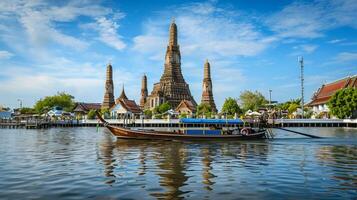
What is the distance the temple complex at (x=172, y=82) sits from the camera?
12838 centimetres

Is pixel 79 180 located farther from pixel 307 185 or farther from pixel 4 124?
pixel 4 124

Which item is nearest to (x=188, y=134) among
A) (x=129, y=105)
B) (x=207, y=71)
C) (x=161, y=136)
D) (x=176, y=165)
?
(x=161, y=136)

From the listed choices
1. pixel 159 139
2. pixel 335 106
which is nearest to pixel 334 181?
pixel 159 139

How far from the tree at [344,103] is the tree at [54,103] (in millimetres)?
84203

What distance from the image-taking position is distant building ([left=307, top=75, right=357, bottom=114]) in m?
83.3

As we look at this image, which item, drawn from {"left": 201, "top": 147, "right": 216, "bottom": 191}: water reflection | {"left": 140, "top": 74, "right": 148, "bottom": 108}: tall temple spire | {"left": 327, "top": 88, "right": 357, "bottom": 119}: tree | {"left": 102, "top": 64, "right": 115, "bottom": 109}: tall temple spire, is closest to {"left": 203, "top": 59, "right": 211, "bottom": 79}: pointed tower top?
{"left": 140, "top": 74, "right": 148, "bottom": 108}: tall temple spire

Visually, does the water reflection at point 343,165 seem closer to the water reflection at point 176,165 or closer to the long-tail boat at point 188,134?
the water reflection at point 176,165

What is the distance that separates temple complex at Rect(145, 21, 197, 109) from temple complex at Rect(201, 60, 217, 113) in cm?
885

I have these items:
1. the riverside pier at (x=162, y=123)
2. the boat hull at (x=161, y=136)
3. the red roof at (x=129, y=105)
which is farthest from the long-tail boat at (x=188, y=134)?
the red roof at (x=129, y=105)

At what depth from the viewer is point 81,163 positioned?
19.8 meters

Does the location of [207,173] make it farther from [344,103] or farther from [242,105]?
[242,105]

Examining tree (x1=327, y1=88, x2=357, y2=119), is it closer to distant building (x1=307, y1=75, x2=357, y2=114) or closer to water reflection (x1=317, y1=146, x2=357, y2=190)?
distant building (x1=307, y1=75, x2=357, y2=114)

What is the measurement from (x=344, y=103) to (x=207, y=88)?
199ft

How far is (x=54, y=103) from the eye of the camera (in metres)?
121
